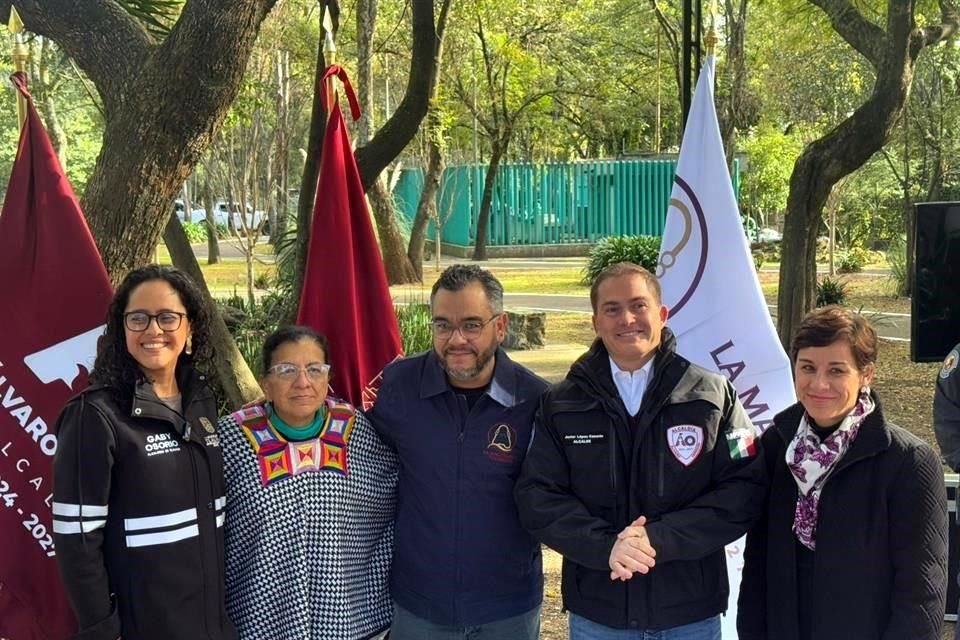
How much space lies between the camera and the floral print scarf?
266 cm

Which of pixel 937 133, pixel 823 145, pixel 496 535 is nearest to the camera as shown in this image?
pixel 496 535

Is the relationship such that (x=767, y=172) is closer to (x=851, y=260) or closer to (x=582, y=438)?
(x=851, y=260)

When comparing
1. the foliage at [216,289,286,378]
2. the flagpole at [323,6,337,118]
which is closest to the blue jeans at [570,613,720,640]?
the flagpole at [323,6,337,118]

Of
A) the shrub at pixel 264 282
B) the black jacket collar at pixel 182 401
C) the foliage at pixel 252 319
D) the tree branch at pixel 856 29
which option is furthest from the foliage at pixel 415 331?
the black jacket collar at pixel 182 401

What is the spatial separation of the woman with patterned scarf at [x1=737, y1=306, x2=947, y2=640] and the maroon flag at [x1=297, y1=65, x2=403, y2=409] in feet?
5.23

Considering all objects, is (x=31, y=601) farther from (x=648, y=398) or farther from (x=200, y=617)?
(x=648, y=398)

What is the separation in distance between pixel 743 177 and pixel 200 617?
2709 centimetres

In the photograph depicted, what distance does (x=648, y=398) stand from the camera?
282 centimetres

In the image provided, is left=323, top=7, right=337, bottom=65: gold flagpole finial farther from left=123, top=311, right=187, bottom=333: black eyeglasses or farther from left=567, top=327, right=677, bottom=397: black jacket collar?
left=567, top=327, right=677, bottom=397: black jacket collar

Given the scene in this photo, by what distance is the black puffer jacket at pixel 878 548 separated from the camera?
2.56 m

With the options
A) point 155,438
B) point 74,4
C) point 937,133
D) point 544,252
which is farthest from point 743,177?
point 155,438

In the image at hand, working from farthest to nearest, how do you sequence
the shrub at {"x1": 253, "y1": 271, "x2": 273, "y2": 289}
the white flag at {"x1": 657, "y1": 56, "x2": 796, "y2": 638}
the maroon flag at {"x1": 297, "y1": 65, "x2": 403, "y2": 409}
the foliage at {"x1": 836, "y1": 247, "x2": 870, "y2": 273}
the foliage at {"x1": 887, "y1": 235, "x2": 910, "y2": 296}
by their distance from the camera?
the foliage at {"x1": 836, "y1": 247, "x2": 870, "y2": 273}, the foliage at {"x1": 887, "y1": 235, "x2": 910, "y2": 296}, the shrub at {"x1": 253, "y1": 271, "x2": 273, "y2": 289}, the white flag at {"x1": 657, "y1": 56, "x2": 796, "y2": 638}, the maroon flag at {"x1": 297, "y1": 65, "x2": 403, "y2": 409}

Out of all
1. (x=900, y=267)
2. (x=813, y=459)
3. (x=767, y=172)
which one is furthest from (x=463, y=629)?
(x=767, y=172)

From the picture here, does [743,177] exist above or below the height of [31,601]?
above
